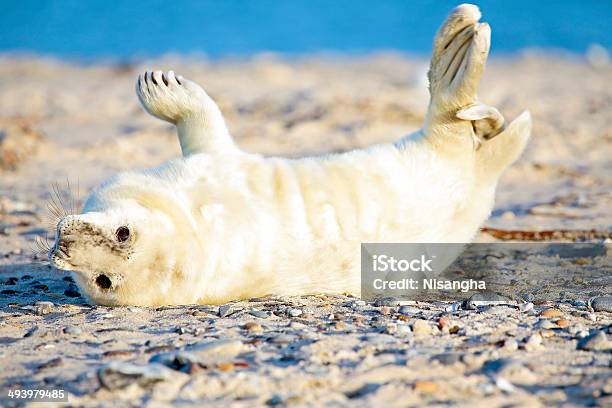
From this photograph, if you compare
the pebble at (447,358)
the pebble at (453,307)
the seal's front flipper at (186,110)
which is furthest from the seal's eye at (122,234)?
the pebble at (453,307)

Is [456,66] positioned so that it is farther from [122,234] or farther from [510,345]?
[122,234]

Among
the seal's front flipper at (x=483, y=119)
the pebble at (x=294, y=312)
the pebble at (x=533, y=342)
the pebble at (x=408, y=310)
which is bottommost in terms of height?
the pebble at (x=533, y=342)

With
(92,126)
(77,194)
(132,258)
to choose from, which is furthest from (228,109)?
(132,258)

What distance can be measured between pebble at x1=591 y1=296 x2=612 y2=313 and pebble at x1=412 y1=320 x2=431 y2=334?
2.87 feet

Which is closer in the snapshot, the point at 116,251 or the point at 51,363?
the point at 51,363

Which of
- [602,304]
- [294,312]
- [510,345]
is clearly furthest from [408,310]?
[602,304]

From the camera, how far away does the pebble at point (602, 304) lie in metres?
3.69

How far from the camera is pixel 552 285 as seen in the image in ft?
14.4

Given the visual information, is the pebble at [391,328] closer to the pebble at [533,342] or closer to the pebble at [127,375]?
the pebble at [533,342]

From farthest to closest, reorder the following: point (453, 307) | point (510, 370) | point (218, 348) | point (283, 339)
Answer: point (453, 307) → point (283, 339) → point (218, 348) → point (510, 370)

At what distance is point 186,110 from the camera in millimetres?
4559

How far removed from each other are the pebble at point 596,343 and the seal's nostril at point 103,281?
186 centimetres

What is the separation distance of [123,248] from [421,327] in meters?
1.20

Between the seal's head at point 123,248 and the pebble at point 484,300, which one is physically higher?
the seal's head at point 123,248
